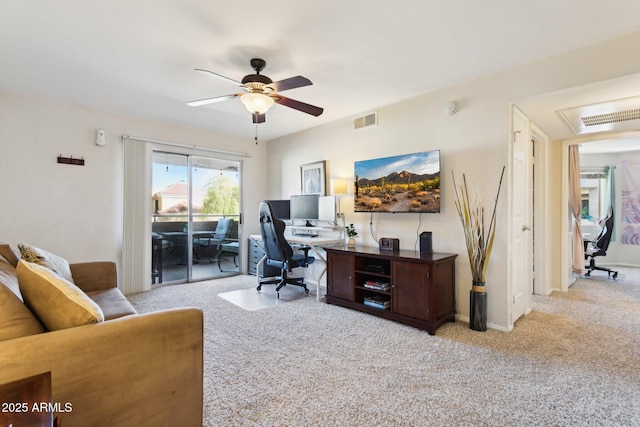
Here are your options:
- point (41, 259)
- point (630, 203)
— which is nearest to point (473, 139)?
point (41, 259)

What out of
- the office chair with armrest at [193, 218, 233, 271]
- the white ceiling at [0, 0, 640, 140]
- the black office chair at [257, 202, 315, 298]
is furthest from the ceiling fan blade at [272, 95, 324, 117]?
the office chair with armrest at [193, 218, 233, 271]

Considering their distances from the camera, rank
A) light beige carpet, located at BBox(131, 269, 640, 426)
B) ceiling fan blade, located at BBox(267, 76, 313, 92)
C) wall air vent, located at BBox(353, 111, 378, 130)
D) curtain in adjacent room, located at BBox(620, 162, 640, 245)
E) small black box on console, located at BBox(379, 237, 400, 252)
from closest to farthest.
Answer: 1. light beige carpet, located at BBox(131, 269, 640, 426)
2. ceiling fan blade, located at BBox(267, 76, 313, 92)
3. small black box on console, located at BBox(379, 237, 400, 252)
4. wall air vent, located at BBox(353, 111, 378, 130)
5. curtain in adjacent room, located at BBox(620, 162, 640, 245)

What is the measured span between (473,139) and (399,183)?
0.85 metres

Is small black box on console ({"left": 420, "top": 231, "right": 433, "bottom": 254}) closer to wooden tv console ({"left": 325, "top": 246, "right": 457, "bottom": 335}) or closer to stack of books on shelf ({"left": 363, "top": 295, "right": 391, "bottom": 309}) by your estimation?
wooden tv console ({"left": 325, "top": 246, "right": 457, "bottom": 335})

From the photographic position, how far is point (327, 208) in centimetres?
429

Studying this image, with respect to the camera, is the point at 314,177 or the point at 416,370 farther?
the point at 314,177

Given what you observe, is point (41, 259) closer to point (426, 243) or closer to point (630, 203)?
point (426, 243)

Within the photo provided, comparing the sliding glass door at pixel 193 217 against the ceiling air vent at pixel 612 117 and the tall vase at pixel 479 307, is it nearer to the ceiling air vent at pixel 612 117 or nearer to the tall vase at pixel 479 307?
the tall vase at pixel 479 307

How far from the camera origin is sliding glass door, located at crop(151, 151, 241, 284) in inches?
184

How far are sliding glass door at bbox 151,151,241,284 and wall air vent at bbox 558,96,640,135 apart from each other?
15.4 feet

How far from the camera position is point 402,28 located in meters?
2.24

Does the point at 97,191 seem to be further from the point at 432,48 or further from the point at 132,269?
the point at 432,48

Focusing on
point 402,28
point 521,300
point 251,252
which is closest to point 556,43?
point 402,28

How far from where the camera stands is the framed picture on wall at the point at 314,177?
15.0ft
